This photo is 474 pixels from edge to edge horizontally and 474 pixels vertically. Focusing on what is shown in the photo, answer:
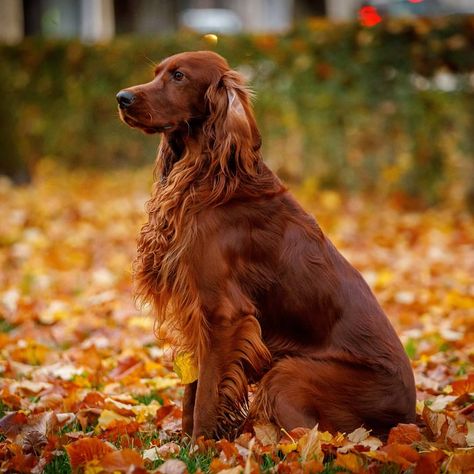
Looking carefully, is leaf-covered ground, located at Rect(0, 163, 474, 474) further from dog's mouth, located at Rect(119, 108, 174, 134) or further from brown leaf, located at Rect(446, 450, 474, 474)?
dog's mouth, located at Rect(119, 108, 174, 134)

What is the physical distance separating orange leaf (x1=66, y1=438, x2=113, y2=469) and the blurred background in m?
5.17

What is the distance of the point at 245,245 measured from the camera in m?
3.40

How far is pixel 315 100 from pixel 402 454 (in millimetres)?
7549

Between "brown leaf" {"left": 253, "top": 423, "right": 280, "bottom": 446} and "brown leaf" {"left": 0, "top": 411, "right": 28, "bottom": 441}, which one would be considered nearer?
"brown leaf" {"left": 253, "top": 423, "right": 280, "bottom": 446}

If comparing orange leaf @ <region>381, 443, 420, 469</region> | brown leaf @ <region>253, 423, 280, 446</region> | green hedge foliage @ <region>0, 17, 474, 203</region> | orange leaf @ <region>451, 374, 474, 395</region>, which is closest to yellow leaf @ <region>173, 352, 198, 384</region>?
brown leaf @ <region>253, 423, 280, 446</region>

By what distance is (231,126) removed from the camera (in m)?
3.40

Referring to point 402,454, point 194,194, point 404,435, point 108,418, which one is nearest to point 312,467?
point 402,454

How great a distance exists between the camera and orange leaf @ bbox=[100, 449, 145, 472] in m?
2.88

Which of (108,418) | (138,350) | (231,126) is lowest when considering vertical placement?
(138,350)

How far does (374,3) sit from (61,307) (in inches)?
705

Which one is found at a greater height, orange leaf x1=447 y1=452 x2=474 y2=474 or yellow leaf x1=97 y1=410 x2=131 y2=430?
orange leaf x1=447 y1=452 x2=474 y2=474

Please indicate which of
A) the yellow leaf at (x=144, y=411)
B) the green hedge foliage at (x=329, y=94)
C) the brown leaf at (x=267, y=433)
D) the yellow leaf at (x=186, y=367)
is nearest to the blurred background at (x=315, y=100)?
the green hedge foliage at (x=329, y=94)

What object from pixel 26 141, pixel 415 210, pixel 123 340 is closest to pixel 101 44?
pixel 26 141

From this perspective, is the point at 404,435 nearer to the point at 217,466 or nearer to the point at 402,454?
the point at 402,454
